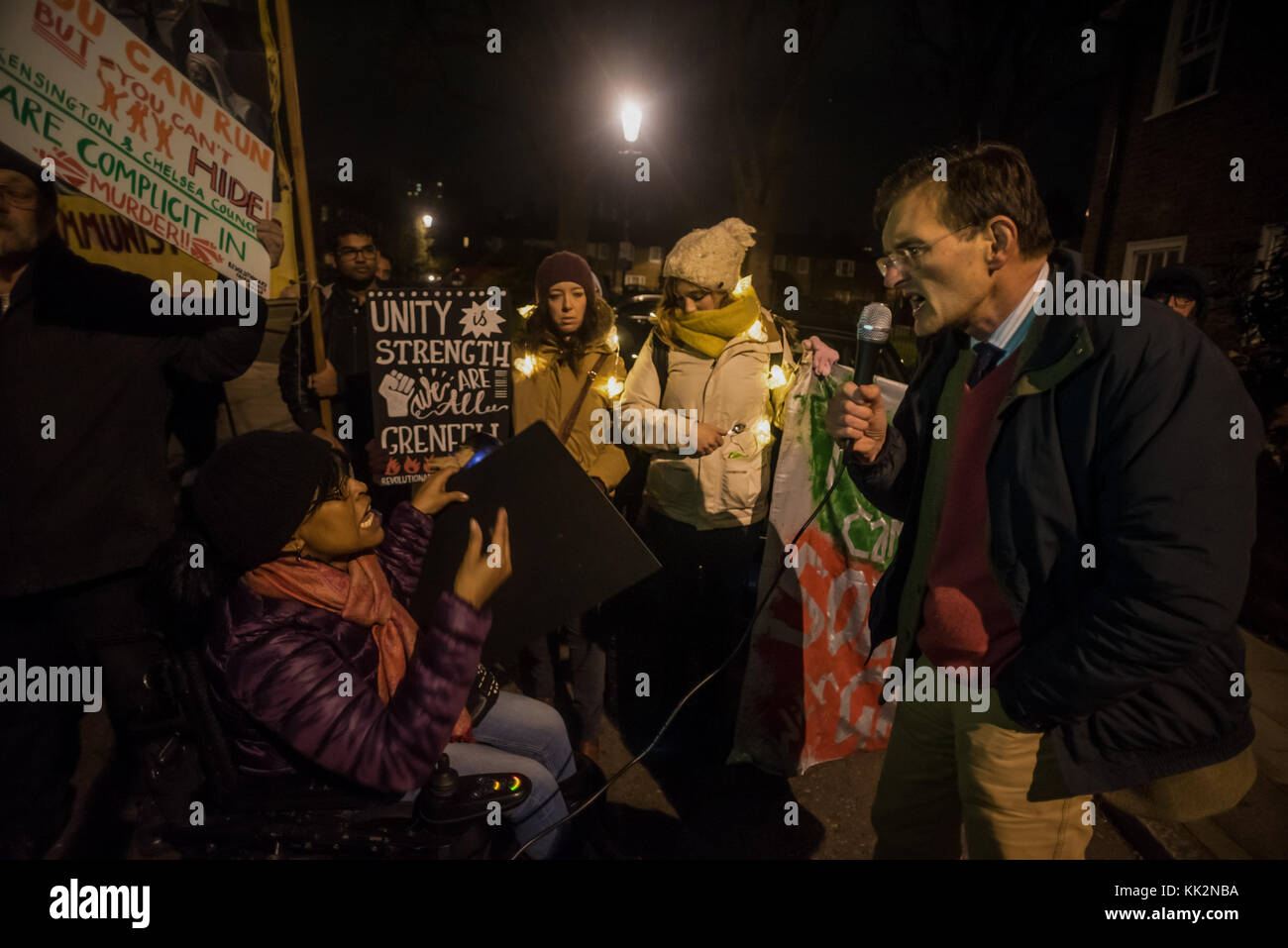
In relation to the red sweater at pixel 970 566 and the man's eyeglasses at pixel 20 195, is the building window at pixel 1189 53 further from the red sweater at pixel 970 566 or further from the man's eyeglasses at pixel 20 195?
the man's eyeglasses at pixel 20 195

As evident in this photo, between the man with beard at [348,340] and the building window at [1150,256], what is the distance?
11034 millimetres

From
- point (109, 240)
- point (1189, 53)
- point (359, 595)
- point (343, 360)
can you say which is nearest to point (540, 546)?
point (359, 595)

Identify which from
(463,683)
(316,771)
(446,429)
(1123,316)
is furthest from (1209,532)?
(446,429)

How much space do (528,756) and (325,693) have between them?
0.90 metres

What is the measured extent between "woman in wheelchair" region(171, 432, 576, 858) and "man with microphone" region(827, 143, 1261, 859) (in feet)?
4.23

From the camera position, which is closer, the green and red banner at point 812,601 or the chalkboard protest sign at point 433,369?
the green and red banner at point 812,601

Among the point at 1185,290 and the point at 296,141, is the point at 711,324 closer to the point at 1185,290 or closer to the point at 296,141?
the point at 296,141

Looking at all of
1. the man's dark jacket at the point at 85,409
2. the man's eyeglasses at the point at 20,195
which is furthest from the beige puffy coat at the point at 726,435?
the man's eyeglasses at the point at 20,195

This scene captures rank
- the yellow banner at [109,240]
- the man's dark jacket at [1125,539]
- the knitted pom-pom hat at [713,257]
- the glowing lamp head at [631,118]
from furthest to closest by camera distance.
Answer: the glowing lamp head at [631,118] → the yellow banner at [109,240] → the knitted pom-pom hat at [713,257] → the man's dark jacket at [1125,539]

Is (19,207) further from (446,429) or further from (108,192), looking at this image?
(446,429)

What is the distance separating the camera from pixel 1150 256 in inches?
435

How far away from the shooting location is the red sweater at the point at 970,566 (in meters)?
1.74

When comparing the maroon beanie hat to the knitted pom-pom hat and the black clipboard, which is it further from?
the black clipboard

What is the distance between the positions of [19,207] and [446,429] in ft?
5.83
